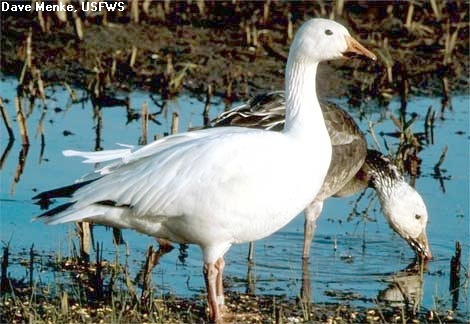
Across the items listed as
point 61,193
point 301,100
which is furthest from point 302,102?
point 61,193

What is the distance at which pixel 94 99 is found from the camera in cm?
1084

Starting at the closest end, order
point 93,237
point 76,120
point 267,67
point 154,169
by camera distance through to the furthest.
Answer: point 154,169, point 93,237, point 76,120, point 267,67

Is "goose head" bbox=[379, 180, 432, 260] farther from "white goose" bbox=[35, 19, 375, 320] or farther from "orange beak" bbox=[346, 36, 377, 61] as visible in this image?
"white goose" bbox=[35, 19, 375, 320]

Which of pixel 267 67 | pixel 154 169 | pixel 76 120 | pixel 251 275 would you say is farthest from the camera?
pixel 267 67

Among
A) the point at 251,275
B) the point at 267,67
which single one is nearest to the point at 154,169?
the point at 251,275

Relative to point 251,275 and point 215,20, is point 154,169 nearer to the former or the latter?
point 251,275

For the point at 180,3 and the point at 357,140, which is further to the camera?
the point at 180,3

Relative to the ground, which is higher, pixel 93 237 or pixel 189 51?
pixel 189 51

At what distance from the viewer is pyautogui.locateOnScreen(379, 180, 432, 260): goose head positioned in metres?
8.17

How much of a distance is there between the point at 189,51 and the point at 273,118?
4433 millimetres

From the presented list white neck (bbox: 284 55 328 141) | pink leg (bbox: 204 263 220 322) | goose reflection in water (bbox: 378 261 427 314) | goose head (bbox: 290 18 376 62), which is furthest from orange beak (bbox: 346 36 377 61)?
pink leg (bbox: 204 263 220 322)

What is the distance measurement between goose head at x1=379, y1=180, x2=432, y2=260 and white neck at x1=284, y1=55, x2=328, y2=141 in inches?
76.3

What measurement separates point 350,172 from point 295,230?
2.10 ft

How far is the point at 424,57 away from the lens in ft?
38.8
